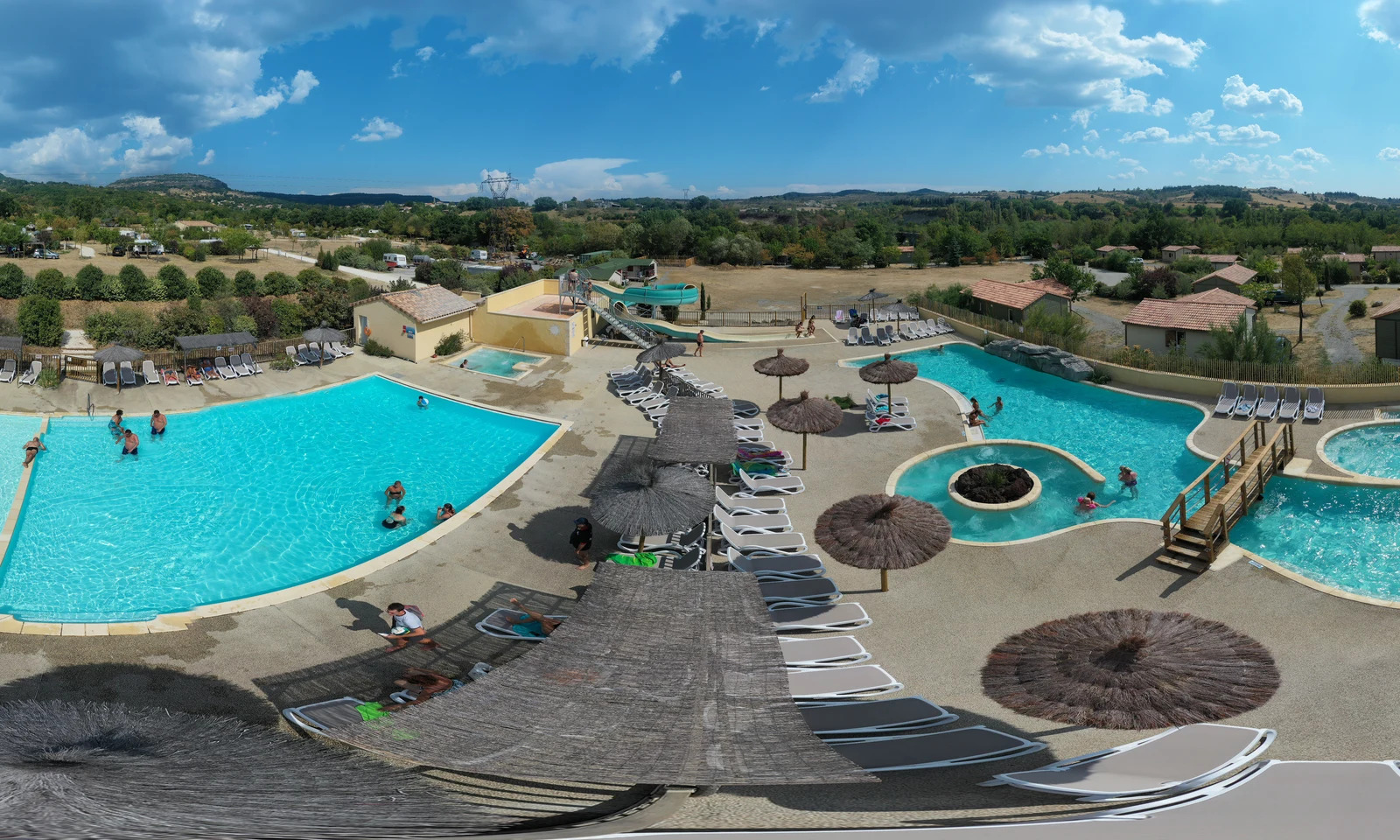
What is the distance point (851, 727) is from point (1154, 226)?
93.4 m

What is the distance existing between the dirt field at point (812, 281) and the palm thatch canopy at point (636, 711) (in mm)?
36196

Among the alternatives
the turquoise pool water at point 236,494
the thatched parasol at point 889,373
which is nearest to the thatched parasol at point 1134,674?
the turquoise pool water at point 236,494

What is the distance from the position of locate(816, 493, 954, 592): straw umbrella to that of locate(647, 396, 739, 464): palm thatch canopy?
2914 mm

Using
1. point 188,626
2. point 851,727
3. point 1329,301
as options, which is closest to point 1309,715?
point 851,727

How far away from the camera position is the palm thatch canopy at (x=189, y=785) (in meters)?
4.02

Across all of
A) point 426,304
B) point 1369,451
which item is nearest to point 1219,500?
point 1369,451

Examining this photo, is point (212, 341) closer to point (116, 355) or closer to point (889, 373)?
point (116, 355)

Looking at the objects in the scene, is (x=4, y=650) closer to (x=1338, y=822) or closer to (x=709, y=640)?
(x=709, y=640)

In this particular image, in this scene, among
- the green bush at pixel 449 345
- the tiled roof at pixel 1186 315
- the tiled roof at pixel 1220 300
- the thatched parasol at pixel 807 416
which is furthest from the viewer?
the green bush at pixel 449 345

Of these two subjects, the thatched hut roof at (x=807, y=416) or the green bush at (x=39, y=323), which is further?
the green bush at (x=39, y=323)

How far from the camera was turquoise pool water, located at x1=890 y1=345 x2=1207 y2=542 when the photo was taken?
14.5m

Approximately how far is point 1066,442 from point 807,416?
284 inches

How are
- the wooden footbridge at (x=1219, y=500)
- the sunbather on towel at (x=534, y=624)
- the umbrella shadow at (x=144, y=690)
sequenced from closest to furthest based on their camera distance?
the umbrella shadow at (x=144, y=690), the sunbather on towel at (x=534, y=624), the wooden footbridge at (x=1219, y=500)

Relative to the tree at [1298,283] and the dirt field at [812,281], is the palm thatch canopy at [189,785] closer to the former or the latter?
the tree at [1298,283]
